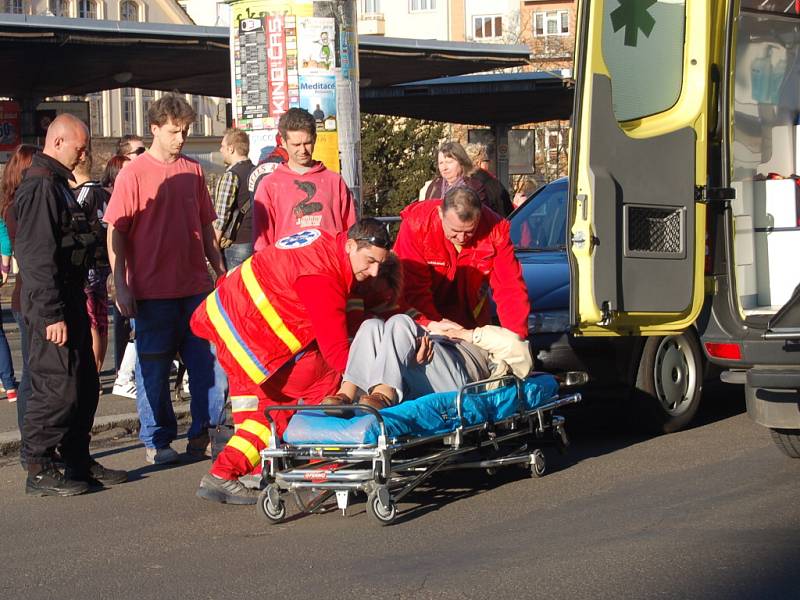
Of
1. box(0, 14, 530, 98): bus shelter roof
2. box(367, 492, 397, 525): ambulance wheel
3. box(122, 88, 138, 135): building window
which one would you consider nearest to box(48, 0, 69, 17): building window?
box(122, 88, 138, 135): building window

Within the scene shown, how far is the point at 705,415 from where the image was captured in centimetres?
948

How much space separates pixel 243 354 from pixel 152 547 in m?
1.22

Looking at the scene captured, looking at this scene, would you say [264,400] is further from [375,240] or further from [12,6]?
[12,6]

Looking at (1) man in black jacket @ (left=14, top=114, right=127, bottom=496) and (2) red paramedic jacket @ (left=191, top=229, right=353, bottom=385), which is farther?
(1) man in black jacket @ (left=14, top=114, right=127, bottom=496)

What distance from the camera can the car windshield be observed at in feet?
32.8

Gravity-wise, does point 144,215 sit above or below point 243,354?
above

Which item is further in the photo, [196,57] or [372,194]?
[372,194]

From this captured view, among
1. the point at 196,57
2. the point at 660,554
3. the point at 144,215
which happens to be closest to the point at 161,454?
the point at 144,215

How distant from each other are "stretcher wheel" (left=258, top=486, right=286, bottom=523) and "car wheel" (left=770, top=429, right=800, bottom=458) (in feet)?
8.84

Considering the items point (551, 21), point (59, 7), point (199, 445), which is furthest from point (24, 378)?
point (551, 21)

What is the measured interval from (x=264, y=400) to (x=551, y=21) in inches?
2656

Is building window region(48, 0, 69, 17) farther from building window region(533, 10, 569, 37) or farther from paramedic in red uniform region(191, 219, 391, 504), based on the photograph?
paramedic in red uniform region(191, 219, 391, 504)

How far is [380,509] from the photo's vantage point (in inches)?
245

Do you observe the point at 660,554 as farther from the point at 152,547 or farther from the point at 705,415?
the point at 705,415
